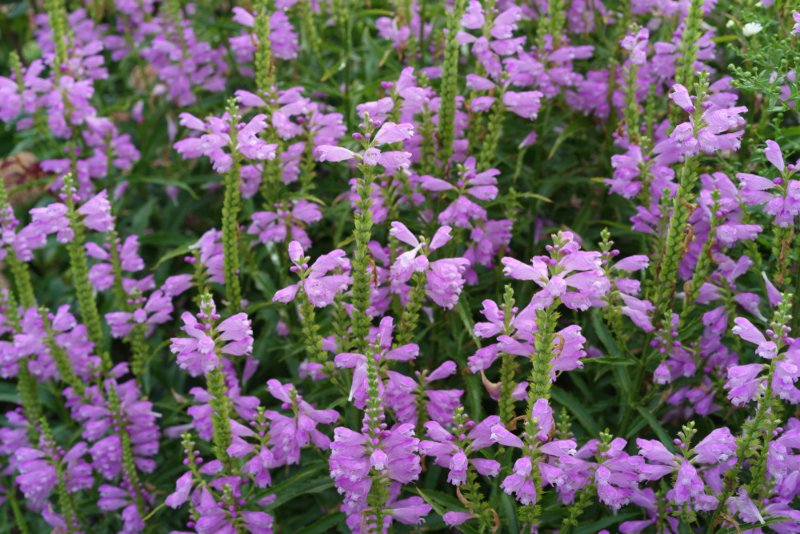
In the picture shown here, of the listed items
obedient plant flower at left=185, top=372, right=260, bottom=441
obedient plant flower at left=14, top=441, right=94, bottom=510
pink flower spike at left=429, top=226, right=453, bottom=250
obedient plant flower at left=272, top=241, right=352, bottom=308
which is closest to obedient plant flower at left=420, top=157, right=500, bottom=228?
pink flower spike at left=429, top=226, right=453, bottom=250

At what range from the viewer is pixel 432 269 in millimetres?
3354

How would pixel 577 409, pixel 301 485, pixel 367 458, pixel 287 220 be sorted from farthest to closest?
pixel 287 220 → pixel 577 409 → pixel 301 485 → pixel 367 458

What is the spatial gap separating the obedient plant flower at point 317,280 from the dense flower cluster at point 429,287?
0.01 m

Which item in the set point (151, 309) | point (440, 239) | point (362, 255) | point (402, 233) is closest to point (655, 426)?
point (440, 239)

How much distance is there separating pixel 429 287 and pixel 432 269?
2.8 inches

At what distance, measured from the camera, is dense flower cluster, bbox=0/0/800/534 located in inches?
124

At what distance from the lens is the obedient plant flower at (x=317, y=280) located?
3.27 meters

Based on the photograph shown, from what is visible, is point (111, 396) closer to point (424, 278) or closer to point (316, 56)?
point (424, 278)

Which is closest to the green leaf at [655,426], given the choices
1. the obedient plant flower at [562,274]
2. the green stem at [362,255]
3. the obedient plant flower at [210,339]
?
the obedient plant flower at [562,274]

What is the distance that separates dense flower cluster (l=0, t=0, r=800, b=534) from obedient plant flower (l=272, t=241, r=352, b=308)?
1cm

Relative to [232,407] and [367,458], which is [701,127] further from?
[232,407]

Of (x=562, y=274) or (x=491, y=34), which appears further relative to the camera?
(x=491, y=34)

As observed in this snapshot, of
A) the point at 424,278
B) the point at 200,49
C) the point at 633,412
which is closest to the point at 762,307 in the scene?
the point at 633,412

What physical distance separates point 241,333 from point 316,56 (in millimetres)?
2104
